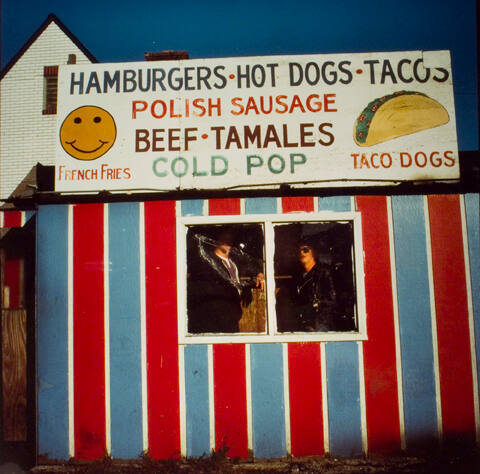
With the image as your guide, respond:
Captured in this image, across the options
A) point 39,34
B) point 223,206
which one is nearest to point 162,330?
point 223,206

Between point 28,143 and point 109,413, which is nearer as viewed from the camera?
point 109,413

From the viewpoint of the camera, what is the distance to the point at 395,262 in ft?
14.8

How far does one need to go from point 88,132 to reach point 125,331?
7.72 feet

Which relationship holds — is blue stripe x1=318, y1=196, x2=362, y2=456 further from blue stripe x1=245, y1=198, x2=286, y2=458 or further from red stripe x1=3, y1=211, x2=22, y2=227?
red stripe x1=3, y1=211, x2=22, y2=227

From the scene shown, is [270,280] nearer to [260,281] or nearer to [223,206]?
[260,281]

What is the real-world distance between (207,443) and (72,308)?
211cm

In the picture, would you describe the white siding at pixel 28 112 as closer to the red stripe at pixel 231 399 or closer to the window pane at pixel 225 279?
the window pane at pixel 225 279

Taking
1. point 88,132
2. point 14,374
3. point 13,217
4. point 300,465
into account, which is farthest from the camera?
point 14,374

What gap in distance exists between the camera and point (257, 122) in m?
4.66

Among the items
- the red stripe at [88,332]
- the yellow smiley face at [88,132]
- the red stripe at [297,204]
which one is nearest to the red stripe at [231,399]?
the red stripe at [88,332]

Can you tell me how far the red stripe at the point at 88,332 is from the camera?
14.5ft

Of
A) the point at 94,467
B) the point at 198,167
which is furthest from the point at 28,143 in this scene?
the point at 94,467

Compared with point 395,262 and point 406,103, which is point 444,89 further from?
point 395,262

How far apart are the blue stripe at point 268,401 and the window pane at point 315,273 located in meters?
0.46
